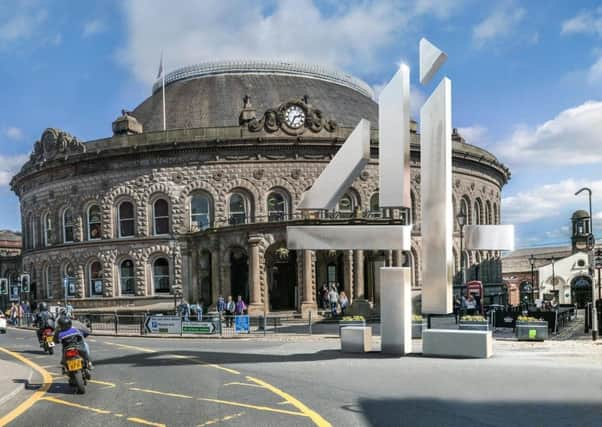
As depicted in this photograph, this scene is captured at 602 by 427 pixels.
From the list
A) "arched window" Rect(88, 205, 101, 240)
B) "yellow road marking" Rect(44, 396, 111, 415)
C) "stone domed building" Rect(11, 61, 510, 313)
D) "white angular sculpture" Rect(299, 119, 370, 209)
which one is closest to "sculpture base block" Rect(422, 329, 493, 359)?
"white angular sculpture" Rect(299, 119, 370, 209)

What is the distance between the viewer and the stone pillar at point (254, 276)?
3806 centimetres

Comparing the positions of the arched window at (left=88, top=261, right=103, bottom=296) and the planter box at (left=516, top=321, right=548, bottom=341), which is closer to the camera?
the planter box at (left=516, top=321, right=548, bottom=341)

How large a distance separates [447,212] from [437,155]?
155cm

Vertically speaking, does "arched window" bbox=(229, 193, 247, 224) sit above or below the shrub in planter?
above

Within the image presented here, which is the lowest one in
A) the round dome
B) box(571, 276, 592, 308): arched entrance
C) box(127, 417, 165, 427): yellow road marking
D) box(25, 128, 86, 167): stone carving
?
box(571, 276, 592, 308): arched entrance

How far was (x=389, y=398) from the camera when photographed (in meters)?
11.8

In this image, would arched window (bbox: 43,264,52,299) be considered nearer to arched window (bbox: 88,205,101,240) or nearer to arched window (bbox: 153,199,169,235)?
arched window (bbox: 88,205,101,240)

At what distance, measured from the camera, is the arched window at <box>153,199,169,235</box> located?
153 ft

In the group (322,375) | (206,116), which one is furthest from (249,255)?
(322,375)

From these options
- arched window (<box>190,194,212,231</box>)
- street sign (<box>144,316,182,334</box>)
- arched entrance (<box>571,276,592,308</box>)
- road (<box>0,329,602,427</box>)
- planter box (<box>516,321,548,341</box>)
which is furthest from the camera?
arched entrance (<box>571,276,592,308</box>)

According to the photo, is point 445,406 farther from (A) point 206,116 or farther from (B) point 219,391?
(A) point 206,116

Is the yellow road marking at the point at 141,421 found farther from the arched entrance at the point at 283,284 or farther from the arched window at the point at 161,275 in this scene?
the arched window at the point at 161,275

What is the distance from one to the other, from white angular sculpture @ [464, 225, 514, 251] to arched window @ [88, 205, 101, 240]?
3485 cm

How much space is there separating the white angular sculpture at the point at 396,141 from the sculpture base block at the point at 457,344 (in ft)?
12.0
